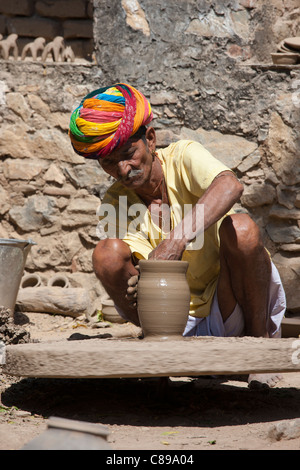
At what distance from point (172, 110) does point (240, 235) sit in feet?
8.35

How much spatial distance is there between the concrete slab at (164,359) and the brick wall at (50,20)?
4.98 metres

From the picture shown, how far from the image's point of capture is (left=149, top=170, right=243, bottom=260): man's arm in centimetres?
263

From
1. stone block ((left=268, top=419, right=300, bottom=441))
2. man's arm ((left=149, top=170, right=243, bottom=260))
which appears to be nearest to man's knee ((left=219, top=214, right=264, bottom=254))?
man's arm ((left=149, top=170, right=243, bottom=260))

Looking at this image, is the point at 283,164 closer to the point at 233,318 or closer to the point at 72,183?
the point at 72,183

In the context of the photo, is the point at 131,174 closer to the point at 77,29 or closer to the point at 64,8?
the point at 77,29

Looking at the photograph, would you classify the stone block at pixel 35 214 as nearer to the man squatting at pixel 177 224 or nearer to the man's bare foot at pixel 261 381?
the man squatting at pixel 177 224

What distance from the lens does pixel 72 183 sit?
526cm

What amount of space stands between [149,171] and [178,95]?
207cm

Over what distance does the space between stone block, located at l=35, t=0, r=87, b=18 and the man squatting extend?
12.7 feet

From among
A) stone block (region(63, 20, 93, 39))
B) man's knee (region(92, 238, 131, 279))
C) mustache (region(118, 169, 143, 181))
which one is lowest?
man's knee (region(92, 238, 131, 279))

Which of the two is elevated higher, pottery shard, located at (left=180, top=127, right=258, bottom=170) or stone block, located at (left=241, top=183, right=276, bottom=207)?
pottery shard, located at (left=180, top=127, right=258, bottom=170)

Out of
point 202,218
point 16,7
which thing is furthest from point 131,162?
point 16,7

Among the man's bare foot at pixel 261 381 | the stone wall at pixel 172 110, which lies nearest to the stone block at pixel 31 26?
the stone wall at pixel 172 110

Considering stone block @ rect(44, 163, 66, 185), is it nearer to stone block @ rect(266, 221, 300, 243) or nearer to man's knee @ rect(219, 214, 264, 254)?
stone block @ rect(266, 221, 300, 243)
